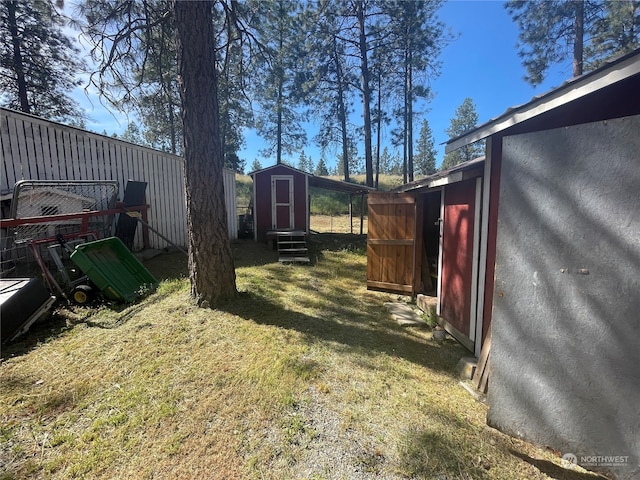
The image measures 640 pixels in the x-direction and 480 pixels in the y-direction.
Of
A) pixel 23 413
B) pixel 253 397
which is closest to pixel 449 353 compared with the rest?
pixel 253 397

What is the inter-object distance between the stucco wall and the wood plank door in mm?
1750

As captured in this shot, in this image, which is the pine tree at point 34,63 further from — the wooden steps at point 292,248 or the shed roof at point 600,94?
the shed roof at point 600,94

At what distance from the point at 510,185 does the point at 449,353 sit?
2521mm

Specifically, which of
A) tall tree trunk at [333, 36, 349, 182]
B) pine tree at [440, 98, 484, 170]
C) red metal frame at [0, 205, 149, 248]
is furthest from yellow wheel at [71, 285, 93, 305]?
pine tree at [440, 98, 484, 170]

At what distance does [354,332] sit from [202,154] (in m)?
3.13

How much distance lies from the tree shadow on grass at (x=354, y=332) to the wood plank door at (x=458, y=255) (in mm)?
459

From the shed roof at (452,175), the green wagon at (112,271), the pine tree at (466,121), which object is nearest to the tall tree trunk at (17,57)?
the green wagon at (112,271)

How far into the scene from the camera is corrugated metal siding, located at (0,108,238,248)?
5.18m

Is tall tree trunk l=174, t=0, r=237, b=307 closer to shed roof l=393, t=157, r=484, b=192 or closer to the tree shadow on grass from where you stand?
the tree shadow on grass

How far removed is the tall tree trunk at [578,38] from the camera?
953cm

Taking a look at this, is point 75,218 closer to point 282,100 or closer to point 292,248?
point 292,248

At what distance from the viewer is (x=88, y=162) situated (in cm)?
645

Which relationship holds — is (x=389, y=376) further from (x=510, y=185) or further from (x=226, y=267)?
(x=226, y=267)

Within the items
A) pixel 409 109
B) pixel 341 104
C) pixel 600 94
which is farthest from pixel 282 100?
pixel 600 94
